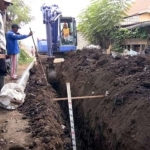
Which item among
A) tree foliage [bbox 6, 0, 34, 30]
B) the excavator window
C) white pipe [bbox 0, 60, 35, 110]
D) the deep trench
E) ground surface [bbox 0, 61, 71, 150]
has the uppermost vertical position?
tree foliage [bbox 6, 0, 34, 30]

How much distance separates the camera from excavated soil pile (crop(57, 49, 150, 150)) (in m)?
4.27

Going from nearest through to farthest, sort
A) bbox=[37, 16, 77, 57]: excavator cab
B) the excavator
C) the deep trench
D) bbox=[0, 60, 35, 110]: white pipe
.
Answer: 1. the deep trench
2. bbox=[0, 60, 35, 110]: white pipe
3. the excavator
4. bbox=[37, 16, 77, 57]: excavator cab

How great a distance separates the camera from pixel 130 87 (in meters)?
5.46

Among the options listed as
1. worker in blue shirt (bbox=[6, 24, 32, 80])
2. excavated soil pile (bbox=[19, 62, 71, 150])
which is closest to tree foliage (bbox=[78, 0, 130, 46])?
worker in blue shirt (bbox=[6, 24, 32, 80])

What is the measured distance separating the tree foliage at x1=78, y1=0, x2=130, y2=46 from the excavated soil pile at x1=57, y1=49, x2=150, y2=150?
44.4 feet

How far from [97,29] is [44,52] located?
737 centimetres

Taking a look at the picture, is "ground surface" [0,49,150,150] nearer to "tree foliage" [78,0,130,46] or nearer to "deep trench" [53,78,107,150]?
"deep trench" [53,78,107,150]

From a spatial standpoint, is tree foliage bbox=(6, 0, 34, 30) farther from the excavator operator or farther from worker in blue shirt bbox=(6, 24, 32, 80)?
worker in blue shirt bbox=(6, 24, 32, 80)

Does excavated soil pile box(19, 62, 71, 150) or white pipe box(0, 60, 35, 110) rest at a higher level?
white pipe box(0, 60, 35, 110)

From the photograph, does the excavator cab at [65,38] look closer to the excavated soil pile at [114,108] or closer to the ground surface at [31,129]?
the excavated soil pile at [114,108]

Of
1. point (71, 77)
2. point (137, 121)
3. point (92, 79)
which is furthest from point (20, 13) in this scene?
point (137, 121)

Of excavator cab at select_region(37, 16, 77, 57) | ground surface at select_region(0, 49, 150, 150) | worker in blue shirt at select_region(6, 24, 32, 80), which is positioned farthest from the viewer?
excavator cab at select_region(37, 16, 77, 57)

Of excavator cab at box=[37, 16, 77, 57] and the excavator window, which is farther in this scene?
the excavator window

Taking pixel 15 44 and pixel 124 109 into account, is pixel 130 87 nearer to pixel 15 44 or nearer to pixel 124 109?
pixel 124 109
